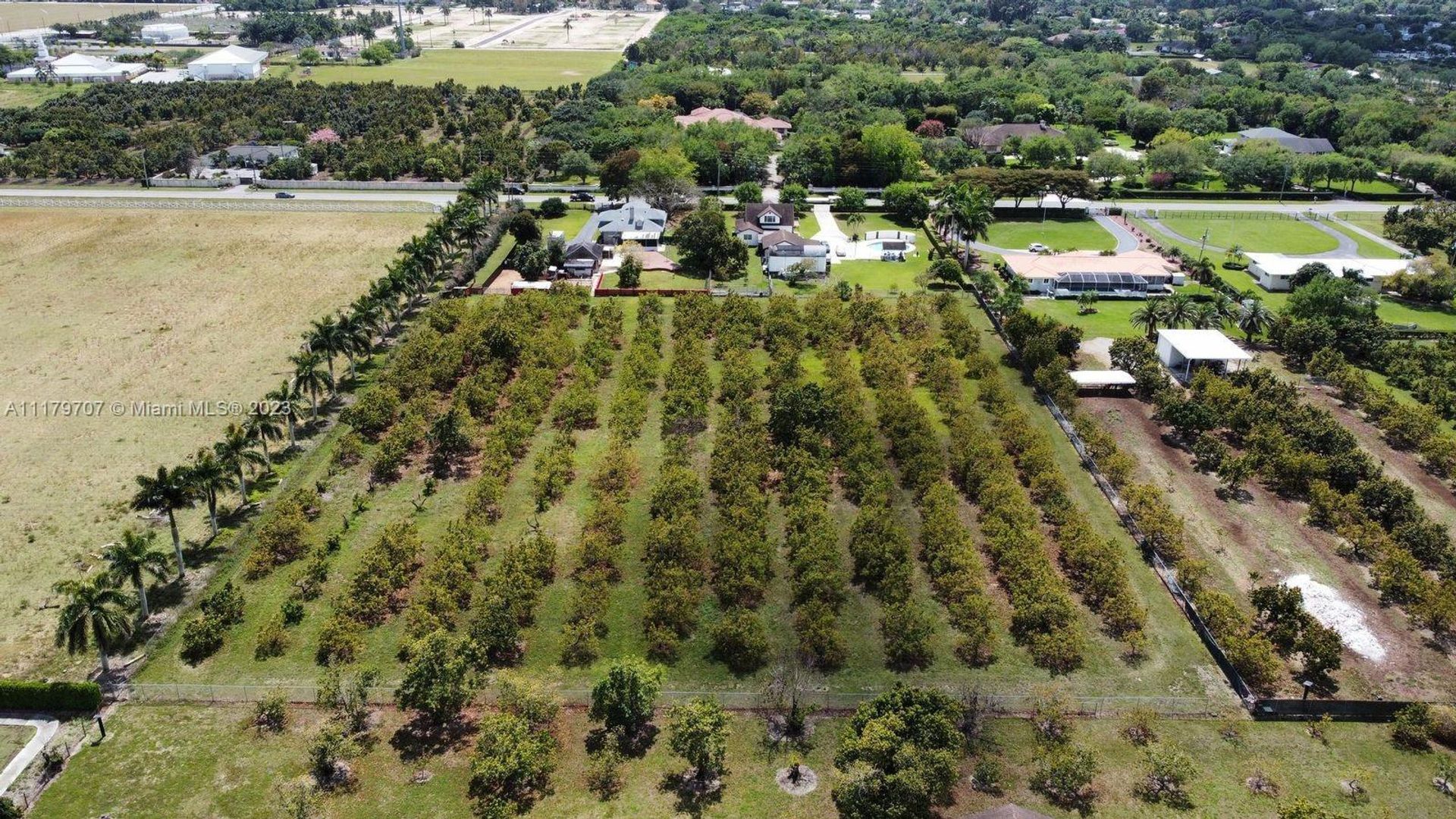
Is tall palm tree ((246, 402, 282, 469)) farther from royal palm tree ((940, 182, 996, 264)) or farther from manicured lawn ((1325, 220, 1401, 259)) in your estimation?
manicured lawn ((1325, 220, 1401, 259))

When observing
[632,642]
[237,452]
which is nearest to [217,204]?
[237,452]

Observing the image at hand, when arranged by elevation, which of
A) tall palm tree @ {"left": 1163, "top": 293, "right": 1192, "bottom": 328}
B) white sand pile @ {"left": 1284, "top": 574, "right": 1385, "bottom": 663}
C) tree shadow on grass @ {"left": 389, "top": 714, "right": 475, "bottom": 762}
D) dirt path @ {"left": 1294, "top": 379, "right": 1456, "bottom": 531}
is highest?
tall palm tree @ {"left": 1163, "top": 293, "right": 1192, "bottom": 328}

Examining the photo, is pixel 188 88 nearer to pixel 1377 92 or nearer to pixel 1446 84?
pixel 1377 92

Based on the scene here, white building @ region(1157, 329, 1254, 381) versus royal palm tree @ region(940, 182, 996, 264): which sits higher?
royal palm tree @ region(940, 182, 996, 264)

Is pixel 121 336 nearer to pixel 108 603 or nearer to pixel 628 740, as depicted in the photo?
pixel 108 603

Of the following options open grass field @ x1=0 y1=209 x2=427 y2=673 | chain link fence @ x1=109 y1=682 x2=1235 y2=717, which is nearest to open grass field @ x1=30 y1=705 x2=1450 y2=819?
chain link fence @ x1=109 y1=682 x2=1235 y2=717

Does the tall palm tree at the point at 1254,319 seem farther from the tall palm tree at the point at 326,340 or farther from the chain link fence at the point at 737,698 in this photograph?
the tall palm tree at the point at 326,340
